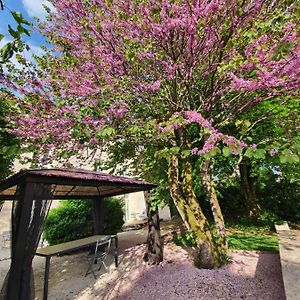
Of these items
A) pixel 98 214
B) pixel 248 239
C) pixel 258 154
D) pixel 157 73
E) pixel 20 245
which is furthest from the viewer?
pixel 98 214

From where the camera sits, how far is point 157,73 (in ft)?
17.7

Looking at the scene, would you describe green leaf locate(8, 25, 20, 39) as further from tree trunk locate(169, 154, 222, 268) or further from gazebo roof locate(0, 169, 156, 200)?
tree trunk locate(169, 154, 222, 268)

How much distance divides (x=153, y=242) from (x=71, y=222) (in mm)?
3944

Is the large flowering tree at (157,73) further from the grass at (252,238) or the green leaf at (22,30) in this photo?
the green leaf at (22,30)

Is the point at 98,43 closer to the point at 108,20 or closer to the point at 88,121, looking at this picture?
the point at 108,20

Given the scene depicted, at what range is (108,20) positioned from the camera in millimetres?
4965

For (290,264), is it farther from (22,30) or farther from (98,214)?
(98,214)

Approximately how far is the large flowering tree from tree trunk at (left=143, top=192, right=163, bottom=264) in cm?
107

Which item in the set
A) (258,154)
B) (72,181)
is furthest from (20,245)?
(258,154)

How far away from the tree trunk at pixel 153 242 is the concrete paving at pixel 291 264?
285 centimetres

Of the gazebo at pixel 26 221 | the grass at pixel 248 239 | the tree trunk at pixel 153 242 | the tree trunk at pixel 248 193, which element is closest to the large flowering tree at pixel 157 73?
the gazebo at pixel 26 221

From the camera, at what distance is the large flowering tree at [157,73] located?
418 centimetres

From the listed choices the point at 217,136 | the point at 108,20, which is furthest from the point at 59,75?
the point at 217,136

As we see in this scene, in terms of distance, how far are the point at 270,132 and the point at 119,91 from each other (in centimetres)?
496
